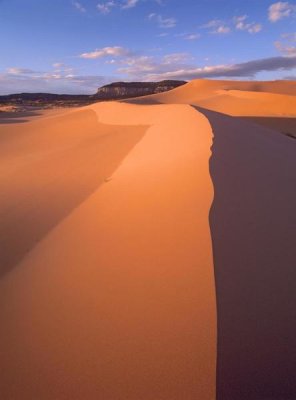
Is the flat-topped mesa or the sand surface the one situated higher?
the sand surface

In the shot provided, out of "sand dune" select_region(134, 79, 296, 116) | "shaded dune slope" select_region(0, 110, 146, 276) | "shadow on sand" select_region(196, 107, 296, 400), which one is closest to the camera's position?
"shadow on sand" select_region(196, 107, 296, 400)

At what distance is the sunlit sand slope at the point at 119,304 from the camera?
1.83 metres

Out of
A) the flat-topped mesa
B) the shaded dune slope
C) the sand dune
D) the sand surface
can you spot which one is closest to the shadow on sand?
the sand surface

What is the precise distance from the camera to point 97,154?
6340mm

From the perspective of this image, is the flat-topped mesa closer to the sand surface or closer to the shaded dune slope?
the shaded dune slope

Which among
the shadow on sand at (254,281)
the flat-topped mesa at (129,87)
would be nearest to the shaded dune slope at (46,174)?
the shadow on sand at (254,281)

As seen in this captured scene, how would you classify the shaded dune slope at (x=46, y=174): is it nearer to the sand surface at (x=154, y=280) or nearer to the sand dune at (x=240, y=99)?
the sand surface at (x=154, y=280)

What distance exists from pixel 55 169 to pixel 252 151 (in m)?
3.46

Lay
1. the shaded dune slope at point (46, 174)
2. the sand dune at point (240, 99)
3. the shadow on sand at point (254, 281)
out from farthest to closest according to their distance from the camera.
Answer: the sand dune at point (240, 99)
the shaded dune slope at point (46, 174)
the shadow on sand at point (254, 281)

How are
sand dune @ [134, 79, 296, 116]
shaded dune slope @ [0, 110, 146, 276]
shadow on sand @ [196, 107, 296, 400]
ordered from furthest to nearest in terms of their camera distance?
sand dune @ [134, 79, 296, 116]
shaded dune slope @ [0, 110, 146, 276]
shadow on sand @ [196, 107, 296, 400]

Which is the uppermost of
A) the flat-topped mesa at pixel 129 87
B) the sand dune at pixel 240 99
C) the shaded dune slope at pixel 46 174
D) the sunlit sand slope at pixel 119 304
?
the sunlit sand slope at pixel 119 304

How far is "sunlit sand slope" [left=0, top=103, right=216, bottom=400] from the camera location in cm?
183

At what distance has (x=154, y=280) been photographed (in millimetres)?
2490

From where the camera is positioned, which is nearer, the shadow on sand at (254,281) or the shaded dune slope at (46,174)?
the shadow on sand at (254,281)
